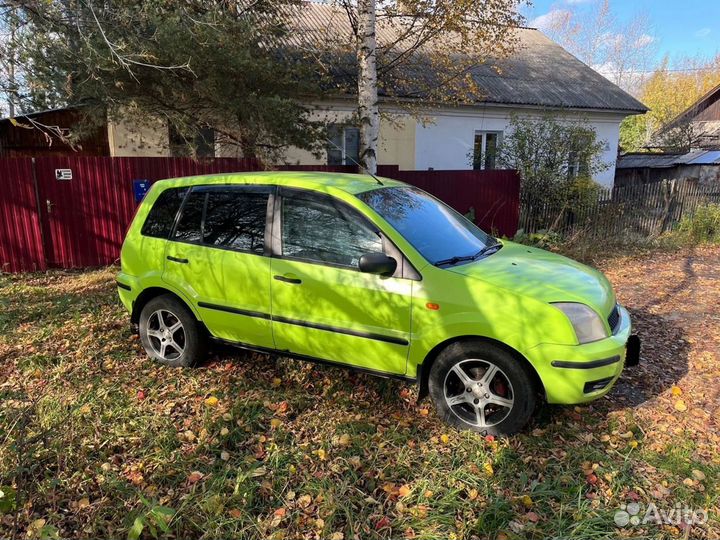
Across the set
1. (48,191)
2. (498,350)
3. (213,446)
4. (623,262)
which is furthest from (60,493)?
(623,262)

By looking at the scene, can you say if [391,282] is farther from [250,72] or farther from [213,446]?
[250,72]

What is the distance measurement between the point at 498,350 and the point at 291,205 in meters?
1.89

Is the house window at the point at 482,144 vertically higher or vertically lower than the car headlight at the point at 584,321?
higher

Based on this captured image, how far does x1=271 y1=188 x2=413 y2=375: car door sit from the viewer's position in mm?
3545

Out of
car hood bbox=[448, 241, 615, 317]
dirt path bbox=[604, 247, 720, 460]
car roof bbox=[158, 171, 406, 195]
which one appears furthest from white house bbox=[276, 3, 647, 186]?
car hood bbox=[448, 241, 615, 317]

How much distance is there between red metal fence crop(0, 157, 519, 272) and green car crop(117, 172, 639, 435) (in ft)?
13.8

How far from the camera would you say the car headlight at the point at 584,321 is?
10.7ft

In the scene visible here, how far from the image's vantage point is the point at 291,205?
3973 mm

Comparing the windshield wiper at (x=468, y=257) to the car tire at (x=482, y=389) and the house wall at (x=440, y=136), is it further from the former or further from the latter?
the house wall at (x=440, y=136)

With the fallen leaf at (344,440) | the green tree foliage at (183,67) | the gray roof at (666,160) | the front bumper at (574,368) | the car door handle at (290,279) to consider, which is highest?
the green tree foliage at (183,67)

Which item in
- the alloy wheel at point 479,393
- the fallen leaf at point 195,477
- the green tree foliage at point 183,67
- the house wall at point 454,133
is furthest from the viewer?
the house wall at point 454,133

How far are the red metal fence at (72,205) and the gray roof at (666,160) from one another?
59.9 ft

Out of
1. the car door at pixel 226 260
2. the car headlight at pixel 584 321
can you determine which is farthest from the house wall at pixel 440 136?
the car headlight at pixel 584 321

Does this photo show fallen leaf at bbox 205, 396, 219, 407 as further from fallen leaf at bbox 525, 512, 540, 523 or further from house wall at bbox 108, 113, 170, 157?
house wall at bbox 108, 113, 170, 157
